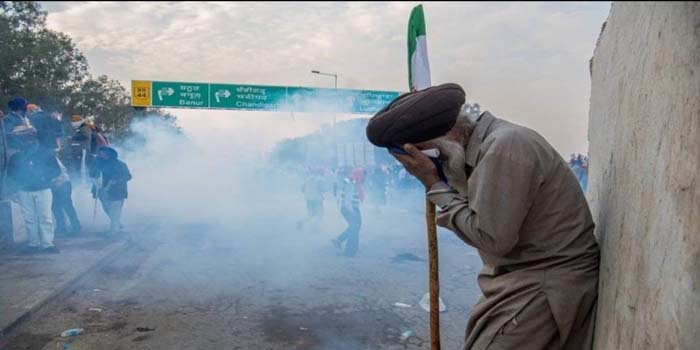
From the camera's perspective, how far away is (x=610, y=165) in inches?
76.2

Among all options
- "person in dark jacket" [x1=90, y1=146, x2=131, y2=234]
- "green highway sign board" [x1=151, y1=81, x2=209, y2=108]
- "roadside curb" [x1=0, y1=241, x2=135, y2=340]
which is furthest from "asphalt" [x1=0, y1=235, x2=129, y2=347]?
"green highway sign board" [x1=151, y1=81, x2=209, y2=108]

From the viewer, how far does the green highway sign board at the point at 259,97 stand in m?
22.1

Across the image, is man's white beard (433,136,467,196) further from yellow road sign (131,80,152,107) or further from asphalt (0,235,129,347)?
yellow road sign (131,80,152,107)

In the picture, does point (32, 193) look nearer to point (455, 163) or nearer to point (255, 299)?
point (255, 299)

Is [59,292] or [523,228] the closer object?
[523,228]

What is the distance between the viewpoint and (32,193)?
284 inches

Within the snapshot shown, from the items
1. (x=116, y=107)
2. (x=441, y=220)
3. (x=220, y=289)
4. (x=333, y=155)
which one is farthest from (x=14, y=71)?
(x=441, y=220)

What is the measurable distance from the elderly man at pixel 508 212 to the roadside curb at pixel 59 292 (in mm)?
4053

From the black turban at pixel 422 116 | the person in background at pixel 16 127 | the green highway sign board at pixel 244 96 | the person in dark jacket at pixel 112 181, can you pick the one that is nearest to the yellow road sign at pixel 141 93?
the green highway sign board at pixel 244 96

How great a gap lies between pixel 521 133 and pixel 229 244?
8.89 m

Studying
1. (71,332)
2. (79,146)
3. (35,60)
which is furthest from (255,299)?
(35,60)

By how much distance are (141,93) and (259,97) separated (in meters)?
5.12

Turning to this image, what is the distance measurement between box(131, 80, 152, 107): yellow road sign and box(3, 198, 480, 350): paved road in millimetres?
13504

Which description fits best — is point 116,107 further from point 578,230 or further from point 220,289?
point 578,230
